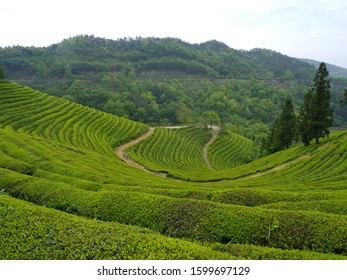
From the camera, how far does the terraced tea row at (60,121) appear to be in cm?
4172

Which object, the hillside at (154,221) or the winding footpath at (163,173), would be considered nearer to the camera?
the hillside at (154,221)

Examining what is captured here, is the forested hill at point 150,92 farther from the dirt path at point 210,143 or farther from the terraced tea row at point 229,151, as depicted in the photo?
the terraced tea row at point 229,151

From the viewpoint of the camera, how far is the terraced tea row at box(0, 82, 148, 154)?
4172cm

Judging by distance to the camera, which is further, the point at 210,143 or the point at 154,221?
the point at 210,143

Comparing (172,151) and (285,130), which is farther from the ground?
(285,130)

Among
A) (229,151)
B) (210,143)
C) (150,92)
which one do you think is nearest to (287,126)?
(229,151)

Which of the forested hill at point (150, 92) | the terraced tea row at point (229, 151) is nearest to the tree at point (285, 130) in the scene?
the terraced tea row at point (229, 151)

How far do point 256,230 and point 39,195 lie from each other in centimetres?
1018

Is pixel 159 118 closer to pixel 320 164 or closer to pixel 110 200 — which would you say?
pixel 320 164

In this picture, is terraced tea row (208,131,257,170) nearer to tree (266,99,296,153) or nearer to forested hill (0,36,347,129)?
tree (266,99,296,153)

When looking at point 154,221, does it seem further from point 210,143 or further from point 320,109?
point 210,143

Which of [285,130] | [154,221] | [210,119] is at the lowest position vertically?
[154,221]

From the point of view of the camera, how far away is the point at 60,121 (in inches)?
1923
